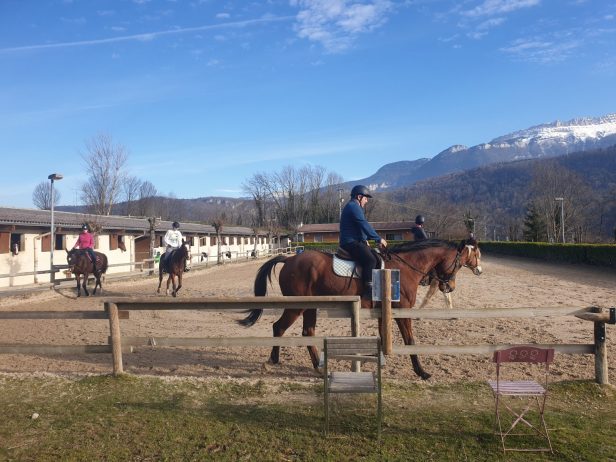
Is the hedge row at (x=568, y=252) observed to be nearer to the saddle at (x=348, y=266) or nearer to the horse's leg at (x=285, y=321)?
the saddle at (x=348, y=266)

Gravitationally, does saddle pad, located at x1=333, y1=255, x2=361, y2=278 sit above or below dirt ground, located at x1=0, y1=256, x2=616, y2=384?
above

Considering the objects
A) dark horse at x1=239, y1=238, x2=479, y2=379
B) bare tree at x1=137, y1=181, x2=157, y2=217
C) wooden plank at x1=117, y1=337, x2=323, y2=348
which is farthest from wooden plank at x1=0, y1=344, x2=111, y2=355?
bare tree at x1=137, y1=181, x2=157, y2=217

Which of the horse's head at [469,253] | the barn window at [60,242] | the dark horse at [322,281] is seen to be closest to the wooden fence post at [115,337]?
the dark horse at [322,281]

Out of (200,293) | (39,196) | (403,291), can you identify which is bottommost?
(200,293)

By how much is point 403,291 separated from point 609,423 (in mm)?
2942

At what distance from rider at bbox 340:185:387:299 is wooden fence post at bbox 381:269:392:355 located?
883 mm

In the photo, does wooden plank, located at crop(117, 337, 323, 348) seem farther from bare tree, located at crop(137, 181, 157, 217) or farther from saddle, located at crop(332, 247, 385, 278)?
bare tree, located at crop(137, 181, 157, 217)

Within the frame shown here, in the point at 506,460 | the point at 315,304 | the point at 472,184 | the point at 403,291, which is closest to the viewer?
the point at 506,460

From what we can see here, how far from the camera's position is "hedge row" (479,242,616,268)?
26.8m

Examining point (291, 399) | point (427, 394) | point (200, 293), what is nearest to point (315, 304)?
point (291, 399)

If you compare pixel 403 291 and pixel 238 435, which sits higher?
pixel 403 291

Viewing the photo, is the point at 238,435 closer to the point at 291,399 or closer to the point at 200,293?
the point at 291,399

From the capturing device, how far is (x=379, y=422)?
4051 millimetres

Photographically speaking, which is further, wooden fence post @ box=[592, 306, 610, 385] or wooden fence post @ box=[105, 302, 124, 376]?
wooden fence post @ box=[105, 302, 124, 376]
